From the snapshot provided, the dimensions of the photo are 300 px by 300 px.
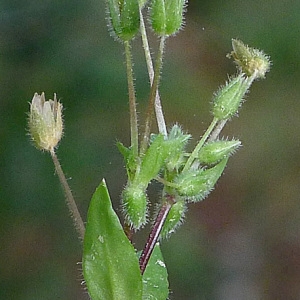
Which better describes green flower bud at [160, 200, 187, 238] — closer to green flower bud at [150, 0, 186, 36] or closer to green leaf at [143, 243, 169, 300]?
green leaf at [143, 243, 169, 300]

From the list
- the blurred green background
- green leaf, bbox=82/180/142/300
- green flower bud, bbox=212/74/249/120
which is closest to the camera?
green leaf, bbox=82/180/142/300

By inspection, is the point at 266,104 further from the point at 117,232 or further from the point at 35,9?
the point at 117,232

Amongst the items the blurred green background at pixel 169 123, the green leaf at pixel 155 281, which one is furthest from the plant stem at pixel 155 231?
the blurred green background at pixel 169 123

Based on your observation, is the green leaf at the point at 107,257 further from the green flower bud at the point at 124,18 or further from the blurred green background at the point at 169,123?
the blurred green background at the point at 169,123

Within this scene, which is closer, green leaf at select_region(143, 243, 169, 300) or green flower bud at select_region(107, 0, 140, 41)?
green flower bud at select_region(107, 0, 140, 41)

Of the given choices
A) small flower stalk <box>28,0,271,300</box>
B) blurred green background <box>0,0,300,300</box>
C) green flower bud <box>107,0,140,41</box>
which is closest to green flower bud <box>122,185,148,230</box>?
small flower stalk <box>28,0,271,300</box>
